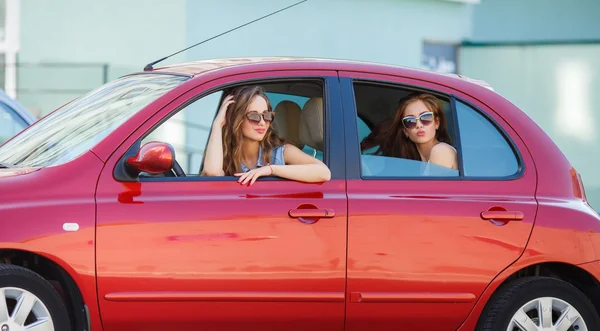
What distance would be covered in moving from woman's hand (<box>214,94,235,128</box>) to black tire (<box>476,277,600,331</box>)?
4.72ft

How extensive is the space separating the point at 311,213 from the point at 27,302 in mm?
1239

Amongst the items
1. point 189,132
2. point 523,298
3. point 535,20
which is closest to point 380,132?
point 523,298

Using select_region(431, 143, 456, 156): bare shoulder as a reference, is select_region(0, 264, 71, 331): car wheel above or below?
below

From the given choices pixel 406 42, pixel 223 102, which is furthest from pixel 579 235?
pixel 406 42

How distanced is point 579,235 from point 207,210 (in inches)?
67.7

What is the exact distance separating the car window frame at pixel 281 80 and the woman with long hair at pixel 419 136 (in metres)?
0.31

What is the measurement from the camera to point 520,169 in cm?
670

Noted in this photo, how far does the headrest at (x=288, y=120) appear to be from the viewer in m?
6.82

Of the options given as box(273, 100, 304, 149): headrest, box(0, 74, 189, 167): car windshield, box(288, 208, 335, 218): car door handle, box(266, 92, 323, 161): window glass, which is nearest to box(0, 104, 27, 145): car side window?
box(0, 74, 189, 167): car windshield

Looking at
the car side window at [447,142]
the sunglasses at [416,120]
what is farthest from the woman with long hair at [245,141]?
the sunglasses at [416,120]

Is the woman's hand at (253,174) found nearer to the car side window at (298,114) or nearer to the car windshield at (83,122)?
the car side window at (298,114)

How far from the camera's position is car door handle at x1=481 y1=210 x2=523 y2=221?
6473mm

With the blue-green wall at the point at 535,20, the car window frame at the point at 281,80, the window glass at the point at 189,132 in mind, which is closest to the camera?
the car window frame at the point at 281,80

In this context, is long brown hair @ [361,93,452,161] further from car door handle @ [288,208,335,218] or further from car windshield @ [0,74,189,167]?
car windshield @ [0,74,189,167]
